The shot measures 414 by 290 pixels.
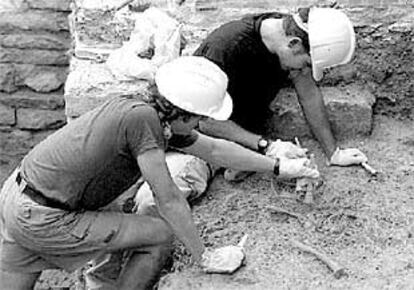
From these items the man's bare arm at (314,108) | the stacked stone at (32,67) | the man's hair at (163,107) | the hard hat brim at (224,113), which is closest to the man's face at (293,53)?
the man's bare arm at (314,108)

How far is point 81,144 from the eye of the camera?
3986mm

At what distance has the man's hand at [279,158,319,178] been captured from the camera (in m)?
4.60

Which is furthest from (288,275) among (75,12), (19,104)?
(19,104)

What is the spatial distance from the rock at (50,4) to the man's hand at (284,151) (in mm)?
2286

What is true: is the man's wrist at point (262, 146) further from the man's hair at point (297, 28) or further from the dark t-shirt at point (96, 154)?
the dark t-shirt at point (96, 154)

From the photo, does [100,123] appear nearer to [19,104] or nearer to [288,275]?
[288,275]

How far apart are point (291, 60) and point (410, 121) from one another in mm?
1056

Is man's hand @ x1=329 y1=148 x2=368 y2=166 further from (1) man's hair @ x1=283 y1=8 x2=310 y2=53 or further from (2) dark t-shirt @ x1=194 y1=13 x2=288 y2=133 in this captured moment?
(1) man's hair @ x1=283 y1=8 x2=310 y2=53

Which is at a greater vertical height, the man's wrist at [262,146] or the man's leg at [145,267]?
the man's wrist at [262,146]

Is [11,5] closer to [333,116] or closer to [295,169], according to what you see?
[333,116]

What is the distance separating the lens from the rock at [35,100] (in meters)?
6.71

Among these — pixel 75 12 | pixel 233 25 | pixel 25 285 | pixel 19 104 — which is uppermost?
pixel 233 25

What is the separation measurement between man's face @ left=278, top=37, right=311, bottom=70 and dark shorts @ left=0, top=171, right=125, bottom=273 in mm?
1174

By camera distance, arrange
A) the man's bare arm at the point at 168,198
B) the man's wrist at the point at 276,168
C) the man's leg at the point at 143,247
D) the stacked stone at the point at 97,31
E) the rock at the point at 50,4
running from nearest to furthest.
A: the man's bare arm at the point at 168,198, the man's leg at the point at 143,247, the man's wrist at the point at 276,168, the stacked stone at the point at 97,31, the rock at the point at 50,4
